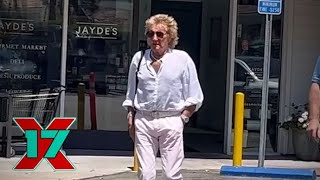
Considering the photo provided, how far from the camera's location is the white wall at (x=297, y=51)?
1220cm

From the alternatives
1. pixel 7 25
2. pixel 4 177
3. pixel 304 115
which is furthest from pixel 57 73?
pixel 304 115

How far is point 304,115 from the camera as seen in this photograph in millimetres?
11602

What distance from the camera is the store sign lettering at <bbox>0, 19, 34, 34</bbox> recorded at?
11797 millimetres

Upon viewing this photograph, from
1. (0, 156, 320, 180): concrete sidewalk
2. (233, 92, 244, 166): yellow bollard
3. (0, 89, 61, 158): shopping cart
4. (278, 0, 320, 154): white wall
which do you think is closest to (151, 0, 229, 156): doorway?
(278, 0, 320, 154): white wall

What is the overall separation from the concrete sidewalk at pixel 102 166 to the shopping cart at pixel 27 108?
14.5 inches

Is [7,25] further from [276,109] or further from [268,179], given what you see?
[268,179]

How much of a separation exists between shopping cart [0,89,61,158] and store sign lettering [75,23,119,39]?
5.36ft

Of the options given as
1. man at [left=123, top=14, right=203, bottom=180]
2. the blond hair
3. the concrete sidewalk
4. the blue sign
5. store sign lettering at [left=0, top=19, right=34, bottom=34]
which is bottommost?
the concrete sidewalk

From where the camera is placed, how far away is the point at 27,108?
1105 cm

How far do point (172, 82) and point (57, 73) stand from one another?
569 centimetres

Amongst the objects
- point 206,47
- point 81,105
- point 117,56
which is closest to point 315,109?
point 81,105

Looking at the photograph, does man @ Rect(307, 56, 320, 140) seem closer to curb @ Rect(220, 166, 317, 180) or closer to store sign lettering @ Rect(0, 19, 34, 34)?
curb @ Rect(220, 166, 317, 180)

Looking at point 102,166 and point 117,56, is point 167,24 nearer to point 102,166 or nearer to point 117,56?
point 102,166

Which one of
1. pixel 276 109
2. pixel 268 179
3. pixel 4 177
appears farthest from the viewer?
pixel 276 109
